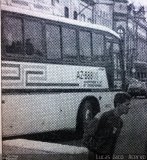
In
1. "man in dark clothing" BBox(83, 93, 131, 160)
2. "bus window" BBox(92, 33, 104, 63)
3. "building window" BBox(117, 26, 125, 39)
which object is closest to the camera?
"man in dark clothing" BBox(83, 93, 131, 160)

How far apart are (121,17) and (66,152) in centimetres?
195

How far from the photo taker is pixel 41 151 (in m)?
5.50

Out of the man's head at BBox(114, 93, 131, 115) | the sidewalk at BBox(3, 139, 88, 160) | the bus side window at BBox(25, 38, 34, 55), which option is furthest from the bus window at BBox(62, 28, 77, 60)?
the sidewalk at BBox(3, 139, 88, 160)

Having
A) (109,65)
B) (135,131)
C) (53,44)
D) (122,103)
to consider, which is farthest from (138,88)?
(53,44)

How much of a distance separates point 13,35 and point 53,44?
716 mm

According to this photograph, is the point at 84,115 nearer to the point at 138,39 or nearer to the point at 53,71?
the point at 53,71

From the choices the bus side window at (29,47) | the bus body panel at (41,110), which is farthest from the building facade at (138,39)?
the bus side window at (29,47)

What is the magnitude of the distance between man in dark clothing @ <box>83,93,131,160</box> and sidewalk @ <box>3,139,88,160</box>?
0.15 metres

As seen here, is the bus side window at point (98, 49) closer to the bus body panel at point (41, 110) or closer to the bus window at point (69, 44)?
the bus window at point (69, 44)

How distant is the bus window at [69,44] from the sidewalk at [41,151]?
72.7 inches

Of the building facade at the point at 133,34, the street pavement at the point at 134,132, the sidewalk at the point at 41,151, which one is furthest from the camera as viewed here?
the building facade at the point at 133,34

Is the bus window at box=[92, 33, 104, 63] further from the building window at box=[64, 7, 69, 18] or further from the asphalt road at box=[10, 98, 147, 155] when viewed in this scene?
the asphalt road at box=[10, 98, 147, 155]

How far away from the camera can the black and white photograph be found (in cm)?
586

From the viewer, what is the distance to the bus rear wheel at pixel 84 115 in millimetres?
7046
